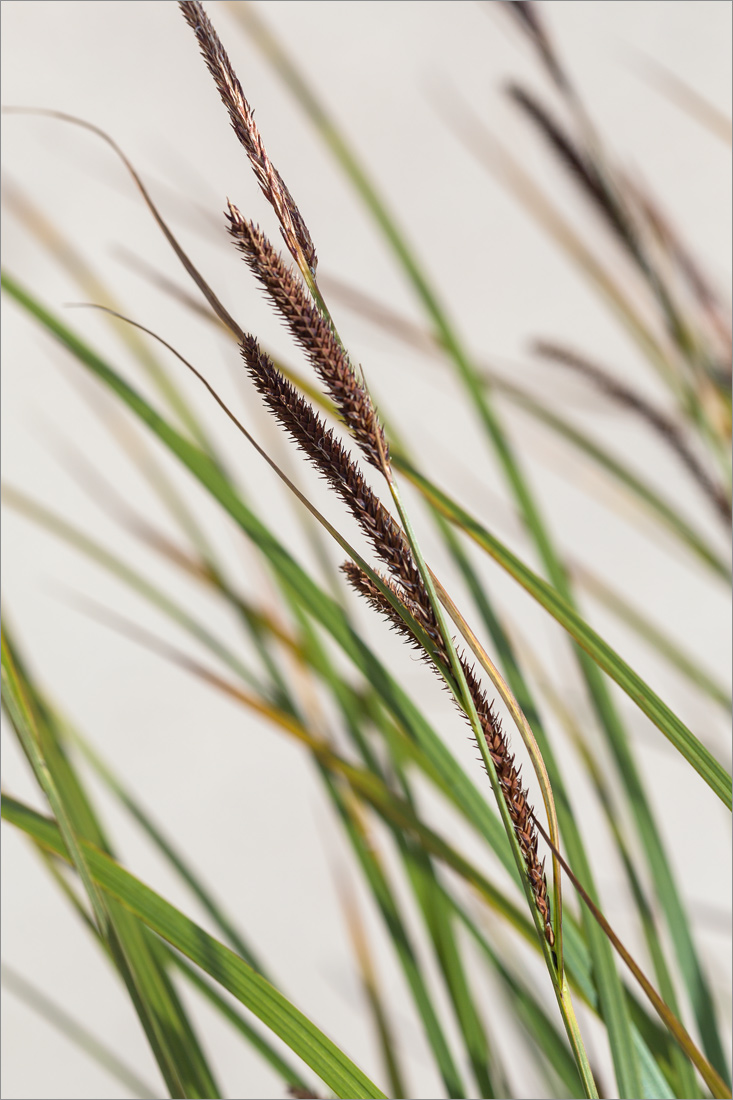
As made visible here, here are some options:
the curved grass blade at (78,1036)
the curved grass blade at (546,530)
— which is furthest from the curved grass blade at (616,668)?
the curved grass blade at (78,1036)

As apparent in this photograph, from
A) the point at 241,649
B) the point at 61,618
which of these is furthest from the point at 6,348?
the point at 241,649

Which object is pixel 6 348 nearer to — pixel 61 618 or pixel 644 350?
pixel 61 618

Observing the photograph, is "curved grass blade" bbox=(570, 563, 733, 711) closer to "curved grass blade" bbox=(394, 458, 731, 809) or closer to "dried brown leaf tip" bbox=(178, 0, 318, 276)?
"curved grass blade" bbox=(394, 458, 731, 809)

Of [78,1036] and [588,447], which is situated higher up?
[588,447]

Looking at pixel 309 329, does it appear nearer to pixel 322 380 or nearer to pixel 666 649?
pixel 322 380

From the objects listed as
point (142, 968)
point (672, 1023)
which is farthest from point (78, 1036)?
point (672, 1023)

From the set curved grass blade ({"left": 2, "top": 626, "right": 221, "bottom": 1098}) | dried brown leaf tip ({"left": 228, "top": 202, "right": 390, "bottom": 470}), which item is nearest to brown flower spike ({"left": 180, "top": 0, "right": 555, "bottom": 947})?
dried brown leaf tip ({"left": 228, "top": 202, "right": 390, "bottom": 470})

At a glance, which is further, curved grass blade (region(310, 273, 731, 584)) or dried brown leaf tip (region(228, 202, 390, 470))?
curved grass blade (region(310, 273, 731, 584))
